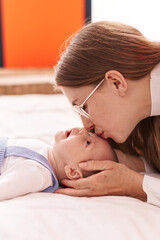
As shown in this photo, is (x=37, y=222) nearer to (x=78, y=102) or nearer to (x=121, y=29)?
(x=78, y=102)

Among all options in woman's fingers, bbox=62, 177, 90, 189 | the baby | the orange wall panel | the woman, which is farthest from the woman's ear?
the orange wall panel

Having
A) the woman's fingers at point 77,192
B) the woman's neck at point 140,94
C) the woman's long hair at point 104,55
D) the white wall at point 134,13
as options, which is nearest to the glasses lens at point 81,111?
the woman's long hair at point 104,55

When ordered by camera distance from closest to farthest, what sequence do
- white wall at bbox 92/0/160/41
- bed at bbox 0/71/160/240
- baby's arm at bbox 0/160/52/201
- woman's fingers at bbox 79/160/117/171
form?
bed at bbox 0/71/160/240 < baby's arm at bbox 0/160/52/201 < woman's fingers at bbox 79/160/117/171 < white wall at bbox 92/0/160/41

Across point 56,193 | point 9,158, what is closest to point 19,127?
point 9,158

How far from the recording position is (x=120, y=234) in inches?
38.6

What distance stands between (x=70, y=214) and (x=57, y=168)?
0.41m

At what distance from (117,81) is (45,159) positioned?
450mm

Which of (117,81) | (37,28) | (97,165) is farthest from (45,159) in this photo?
(37,28)

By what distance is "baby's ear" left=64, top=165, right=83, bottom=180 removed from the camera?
1395mm

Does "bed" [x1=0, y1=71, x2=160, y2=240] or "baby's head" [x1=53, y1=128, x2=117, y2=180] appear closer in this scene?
"bed" [x1=0, y1=71, x2=160, y2=240]

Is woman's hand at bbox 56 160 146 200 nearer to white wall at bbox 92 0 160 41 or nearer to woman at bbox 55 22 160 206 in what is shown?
woman at bbox 55 22 160 206

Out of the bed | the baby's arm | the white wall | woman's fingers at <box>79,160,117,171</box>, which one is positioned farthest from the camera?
the white wall

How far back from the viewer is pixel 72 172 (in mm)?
1411

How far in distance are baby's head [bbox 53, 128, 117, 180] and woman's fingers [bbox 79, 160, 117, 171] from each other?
0.14 feet
